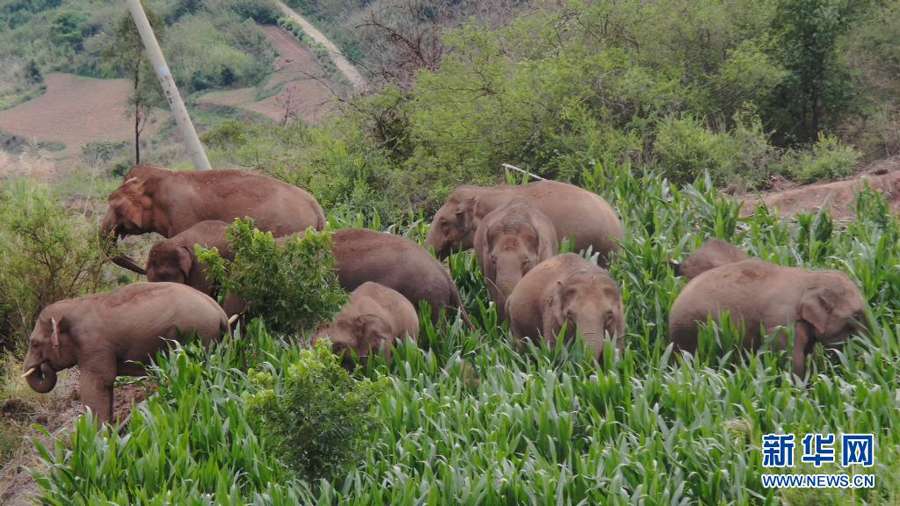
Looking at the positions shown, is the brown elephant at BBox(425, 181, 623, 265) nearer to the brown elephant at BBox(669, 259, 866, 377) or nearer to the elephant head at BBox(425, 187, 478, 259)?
the elephant head at BBox(425, 187, 478, 259)

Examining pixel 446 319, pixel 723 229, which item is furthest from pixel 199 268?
pixel 723 229

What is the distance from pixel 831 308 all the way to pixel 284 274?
12.7ft

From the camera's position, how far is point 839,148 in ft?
49.4

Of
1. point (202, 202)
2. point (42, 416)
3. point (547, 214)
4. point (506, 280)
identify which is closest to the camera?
point (506, 280)

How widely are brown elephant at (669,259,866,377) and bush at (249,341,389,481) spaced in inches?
109

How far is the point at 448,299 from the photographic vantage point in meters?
9.70

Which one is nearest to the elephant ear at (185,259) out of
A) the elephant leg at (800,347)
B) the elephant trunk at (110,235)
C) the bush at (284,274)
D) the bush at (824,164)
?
the bush at (284,274)

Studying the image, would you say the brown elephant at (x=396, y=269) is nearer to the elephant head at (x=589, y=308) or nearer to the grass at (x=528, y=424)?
the grass at (x=528, y=424)

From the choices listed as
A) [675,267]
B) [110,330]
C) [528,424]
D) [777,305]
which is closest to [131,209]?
[110,330]

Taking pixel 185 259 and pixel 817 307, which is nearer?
pixel 817 307

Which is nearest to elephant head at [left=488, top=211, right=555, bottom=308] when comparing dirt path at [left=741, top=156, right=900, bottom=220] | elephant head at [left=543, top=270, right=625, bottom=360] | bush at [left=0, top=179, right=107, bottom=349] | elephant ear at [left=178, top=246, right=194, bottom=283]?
elephant head at [left=543, top=270, right=625, bottom=360]

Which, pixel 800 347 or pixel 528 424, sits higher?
pixel 528 424

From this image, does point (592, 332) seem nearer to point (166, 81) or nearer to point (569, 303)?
point (569, 303)

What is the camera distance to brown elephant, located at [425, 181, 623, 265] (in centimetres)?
1077
